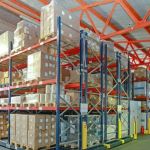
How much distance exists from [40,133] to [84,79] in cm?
203

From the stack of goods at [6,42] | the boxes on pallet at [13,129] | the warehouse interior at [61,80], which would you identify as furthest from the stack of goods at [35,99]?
the stack of goods at [6,42]

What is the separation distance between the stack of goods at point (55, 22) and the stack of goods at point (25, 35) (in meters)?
1.07

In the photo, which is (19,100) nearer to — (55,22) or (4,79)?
(4,79)

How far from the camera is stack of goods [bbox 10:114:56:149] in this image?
6707 millimetres

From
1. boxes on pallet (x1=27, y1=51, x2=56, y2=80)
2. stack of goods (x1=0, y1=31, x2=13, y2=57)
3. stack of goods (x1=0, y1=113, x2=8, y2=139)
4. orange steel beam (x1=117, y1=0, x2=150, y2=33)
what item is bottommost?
stack of goods (x1=0, y1=113, x2=8, y2=139)

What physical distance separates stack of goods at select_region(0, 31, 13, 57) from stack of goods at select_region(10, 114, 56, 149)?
8.88 ft

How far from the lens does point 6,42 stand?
885cm

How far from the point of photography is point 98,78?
874 cm

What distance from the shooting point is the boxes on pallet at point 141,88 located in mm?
12836

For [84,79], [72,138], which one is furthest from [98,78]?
[72,138]

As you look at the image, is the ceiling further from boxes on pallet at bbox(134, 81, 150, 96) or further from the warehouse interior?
boxes on pallet at bbox(134, 81, 150, 96)

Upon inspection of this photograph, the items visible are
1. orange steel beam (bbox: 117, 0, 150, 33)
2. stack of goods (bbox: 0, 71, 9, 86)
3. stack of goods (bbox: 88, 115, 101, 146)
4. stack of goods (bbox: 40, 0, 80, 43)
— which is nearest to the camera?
stack of goods (bbox: 40, 0, 80, 43)

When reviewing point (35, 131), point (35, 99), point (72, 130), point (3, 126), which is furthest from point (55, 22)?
point (3, 126)

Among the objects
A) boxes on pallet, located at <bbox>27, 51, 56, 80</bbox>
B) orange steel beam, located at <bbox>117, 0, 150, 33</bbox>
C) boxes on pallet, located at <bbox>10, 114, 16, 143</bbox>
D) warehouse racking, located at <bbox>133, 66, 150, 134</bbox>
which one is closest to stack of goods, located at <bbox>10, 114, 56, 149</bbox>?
boxes on pallet, located at <bbox>10, 114, 16, 143</bbox>
